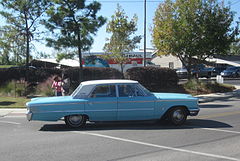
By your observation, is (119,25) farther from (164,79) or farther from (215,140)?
(215,140)

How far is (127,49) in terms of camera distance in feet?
95.7

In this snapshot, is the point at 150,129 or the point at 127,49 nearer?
the point at 150,129

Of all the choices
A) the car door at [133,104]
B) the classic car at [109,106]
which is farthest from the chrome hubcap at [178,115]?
the car door at [133,104]

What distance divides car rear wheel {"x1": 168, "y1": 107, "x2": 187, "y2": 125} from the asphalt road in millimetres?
230

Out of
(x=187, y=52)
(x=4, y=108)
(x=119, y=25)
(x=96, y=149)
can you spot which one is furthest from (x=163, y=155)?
(x=119, y=25)

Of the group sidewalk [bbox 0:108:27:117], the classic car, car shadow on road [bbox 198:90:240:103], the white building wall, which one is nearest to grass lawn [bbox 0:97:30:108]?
sidewalk [bbox 0:108:27:117]

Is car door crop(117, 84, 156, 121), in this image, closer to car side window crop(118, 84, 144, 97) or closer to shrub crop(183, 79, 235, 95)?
car side window crop(118, 84, 144, 97)

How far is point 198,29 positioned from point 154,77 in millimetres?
4574

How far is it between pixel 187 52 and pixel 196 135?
14.1m

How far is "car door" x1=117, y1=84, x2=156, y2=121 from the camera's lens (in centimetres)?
899

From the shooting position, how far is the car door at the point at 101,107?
29.2 feet

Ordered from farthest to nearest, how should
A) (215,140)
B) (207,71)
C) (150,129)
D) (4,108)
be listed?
(207,71) < (4,108) < (150,129) < (215,140)

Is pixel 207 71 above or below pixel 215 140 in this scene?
above

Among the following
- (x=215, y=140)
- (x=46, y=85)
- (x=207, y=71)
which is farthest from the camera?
(x=207, y=71)
